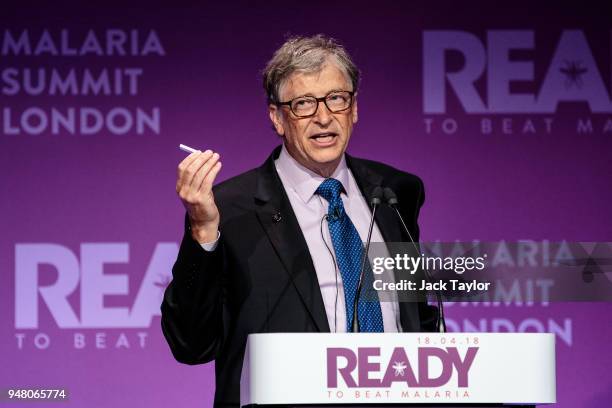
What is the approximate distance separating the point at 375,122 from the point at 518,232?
27.5 inches

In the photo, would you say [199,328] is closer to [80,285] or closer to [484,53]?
[80,285]

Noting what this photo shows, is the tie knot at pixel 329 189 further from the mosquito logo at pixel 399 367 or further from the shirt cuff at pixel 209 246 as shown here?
the mosquito logo at pixel 399 367

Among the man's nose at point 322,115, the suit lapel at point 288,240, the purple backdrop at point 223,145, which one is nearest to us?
the suit lapel at point 288,240

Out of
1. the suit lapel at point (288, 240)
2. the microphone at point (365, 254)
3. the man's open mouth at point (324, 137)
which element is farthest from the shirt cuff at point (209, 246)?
the man's open mouth at point (324, 137)

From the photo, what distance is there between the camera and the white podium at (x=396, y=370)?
2041 millimetres

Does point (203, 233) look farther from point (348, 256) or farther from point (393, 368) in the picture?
point (393, 368)

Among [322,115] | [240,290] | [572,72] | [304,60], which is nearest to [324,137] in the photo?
[322,115]

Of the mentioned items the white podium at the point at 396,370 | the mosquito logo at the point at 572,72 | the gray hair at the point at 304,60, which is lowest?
the white podium at the point at 396,370

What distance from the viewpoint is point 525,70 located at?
420cm

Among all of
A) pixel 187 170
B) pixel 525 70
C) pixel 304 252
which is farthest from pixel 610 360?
pixel 187 170

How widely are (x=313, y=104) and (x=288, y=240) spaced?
0.36 meters

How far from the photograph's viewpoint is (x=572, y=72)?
13.8ft

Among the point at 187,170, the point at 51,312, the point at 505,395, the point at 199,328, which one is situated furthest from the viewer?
the point at 51,312

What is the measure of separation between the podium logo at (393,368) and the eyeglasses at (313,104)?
0.85 metres
